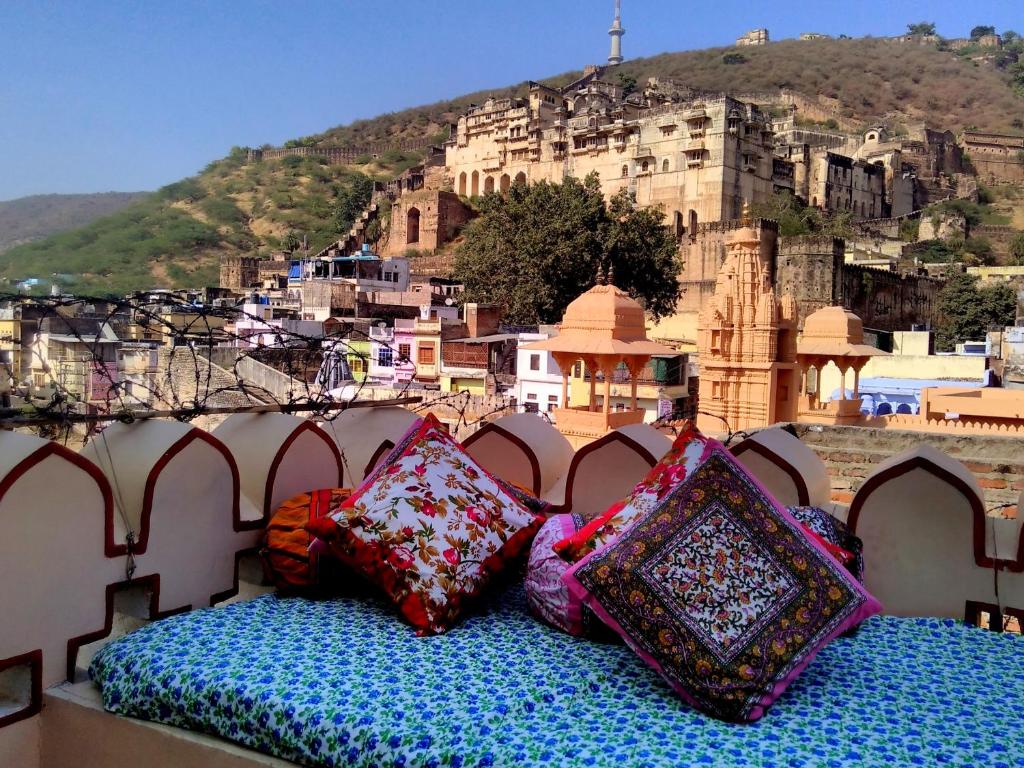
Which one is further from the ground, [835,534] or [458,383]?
[835,534]

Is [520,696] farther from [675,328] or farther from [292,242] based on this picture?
[292,242]

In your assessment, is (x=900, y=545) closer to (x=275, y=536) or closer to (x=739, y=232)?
(x=275, y=536)

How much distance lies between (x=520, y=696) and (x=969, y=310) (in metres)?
33.9

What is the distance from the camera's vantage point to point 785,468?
3.36 metres

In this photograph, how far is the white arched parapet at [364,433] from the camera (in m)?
3.98

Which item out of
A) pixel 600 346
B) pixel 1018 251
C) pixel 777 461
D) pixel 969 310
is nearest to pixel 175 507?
pixel 777 461

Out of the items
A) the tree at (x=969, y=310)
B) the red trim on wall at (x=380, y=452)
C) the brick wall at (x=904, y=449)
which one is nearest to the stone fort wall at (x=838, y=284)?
the tree at (x=969, y=310)

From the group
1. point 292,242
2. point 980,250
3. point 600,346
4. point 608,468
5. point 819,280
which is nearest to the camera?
point 608,468

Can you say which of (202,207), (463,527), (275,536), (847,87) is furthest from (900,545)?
(847,87)

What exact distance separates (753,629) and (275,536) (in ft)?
5.86

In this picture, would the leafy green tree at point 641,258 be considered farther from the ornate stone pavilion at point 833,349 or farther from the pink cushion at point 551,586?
the pink cushion at point 551,586

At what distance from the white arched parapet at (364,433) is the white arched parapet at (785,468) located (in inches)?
58.2

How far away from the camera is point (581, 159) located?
141ft

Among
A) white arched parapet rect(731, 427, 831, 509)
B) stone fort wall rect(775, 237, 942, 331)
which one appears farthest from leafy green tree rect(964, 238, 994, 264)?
white arched parapet rect(731, 427, 831, 509)
